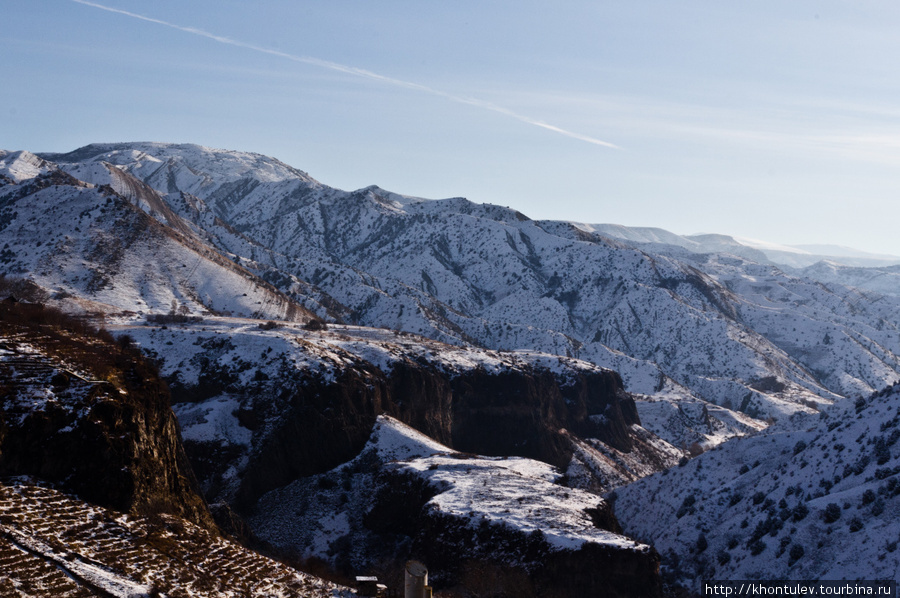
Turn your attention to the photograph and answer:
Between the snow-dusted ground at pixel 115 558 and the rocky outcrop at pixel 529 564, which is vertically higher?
the snow-dusted ground at pixel 115 558

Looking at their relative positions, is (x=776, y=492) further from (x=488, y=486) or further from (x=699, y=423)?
(x=699, y=423)

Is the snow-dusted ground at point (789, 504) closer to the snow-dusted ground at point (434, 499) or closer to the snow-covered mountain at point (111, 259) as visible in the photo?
the snow-dusted ground at point (434, 499)

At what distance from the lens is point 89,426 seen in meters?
42.2

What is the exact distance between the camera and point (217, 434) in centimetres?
7900

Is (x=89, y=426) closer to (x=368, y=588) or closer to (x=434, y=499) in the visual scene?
(x=368, y=588)

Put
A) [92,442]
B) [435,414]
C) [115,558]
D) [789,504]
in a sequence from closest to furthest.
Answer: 1. [115,558]
2. [92,442]
3. [789,504]
4. [435,414]

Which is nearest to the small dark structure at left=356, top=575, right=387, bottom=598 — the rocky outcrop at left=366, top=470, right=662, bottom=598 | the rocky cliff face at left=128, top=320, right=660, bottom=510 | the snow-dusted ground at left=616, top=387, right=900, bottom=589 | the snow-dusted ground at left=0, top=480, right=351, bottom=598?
the snow-dusted ground at left=0, top=480, right=351, bottom=598

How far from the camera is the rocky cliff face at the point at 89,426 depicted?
134 feet

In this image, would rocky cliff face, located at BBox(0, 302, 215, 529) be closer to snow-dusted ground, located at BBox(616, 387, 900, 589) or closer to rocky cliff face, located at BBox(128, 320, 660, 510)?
rocky cliff face, located at BBox(128, 320, 660, 510)

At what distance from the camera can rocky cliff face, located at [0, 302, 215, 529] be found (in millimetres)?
40812

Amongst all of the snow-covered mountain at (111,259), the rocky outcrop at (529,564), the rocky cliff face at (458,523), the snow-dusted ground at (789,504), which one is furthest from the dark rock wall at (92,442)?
the snow-covered mountain at (111,259)

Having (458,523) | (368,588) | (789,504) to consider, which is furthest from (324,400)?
(789,504)

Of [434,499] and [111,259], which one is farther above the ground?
[111,259]

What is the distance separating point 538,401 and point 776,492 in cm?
5585
